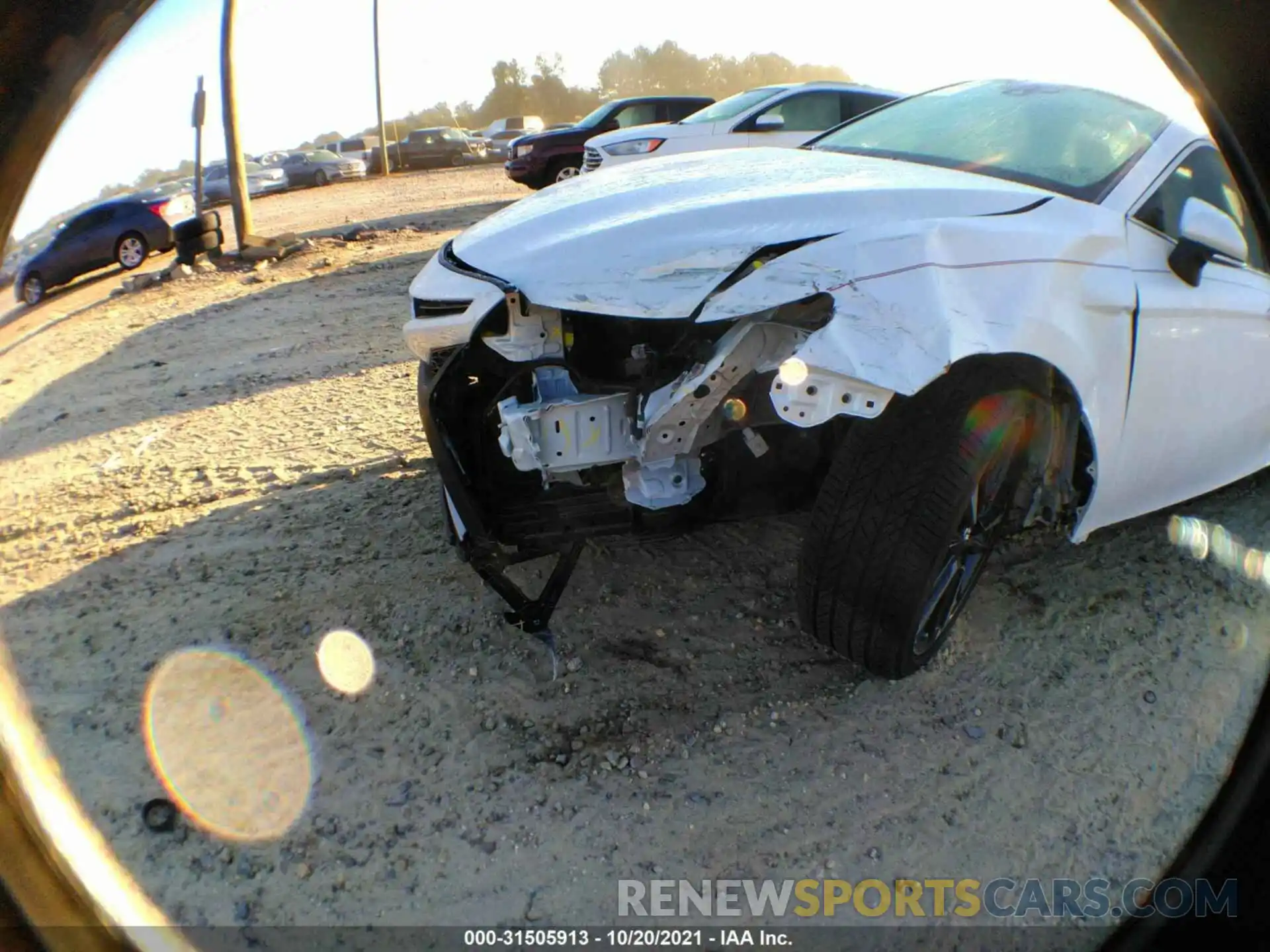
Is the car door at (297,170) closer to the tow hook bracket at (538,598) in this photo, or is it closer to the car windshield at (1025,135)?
the car windshield at (1025,135)

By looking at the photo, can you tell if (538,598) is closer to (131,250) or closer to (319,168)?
(131,250)

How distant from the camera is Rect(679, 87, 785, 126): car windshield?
894cm

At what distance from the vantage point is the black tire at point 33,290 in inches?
190

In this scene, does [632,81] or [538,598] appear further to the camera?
[632,81]

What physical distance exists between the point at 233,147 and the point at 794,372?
431 inches

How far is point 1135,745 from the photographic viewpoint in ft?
7.89

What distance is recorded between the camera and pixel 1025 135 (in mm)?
2967

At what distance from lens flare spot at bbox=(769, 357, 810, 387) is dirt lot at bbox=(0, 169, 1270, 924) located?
3.79 ft

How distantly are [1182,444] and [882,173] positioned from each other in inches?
59.3

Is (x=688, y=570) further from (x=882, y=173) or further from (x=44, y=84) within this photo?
(x=44, y=84)

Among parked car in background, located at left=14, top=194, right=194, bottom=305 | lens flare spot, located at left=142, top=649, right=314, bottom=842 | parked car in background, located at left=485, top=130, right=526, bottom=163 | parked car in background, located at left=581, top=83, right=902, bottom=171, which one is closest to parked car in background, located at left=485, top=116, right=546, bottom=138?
parked car in background, located at left=485, top=130, right=526, bottom=163

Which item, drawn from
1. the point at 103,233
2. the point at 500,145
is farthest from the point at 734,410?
the point at 500,145

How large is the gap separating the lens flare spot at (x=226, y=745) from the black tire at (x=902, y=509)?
165cm

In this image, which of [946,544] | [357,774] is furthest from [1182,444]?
[357,774]
